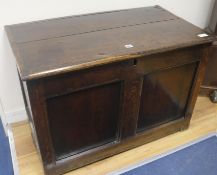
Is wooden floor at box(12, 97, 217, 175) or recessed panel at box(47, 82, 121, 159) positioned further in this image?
wooden floor at box(12, 97, 217, 175)

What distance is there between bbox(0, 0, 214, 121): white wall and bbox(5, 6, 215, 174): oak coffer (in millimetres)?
55

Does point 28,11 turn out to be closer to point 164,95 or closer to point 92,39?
point 92,39

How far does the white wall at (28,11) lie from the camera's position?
1.32 meters

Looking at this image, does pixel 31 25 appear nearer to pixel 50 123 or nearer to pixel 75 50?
pixel 75 50

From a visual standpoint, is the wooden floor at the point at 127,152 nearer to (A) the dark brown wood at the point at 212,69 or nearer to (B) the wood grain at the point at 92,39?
(A) the dark brown wood at the point at 212,69

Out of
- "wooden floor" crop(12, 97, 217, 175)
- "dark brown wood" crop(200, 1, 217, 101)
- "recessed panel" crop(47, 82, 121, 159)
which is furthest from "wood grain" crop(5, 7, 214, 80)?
"wooden floor" crop(12, 97, 217, 175)

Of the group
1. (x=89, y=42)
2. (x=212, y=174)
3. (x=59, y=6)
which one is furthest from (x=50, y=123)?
(x=212, y=174)

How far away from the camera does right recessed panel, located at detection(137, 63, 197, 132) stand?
1.29 metres

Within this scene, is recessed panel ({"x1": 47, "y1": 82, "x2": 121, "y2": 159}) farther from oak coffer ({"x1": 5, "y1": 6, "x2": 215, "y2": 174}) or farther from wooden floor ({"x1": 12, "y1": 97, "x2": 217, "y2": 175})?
wooden floor ({"x1": 12, "y1": 97, "x2": 217, "y2": 175})

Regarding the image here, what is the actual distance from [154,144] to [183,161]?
19cm

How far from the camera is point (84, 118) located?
3.98ft

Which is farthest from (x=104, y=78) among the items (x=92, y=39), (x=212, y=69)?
(x=212, y=69)

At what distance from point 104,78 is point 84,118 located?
0.24 metres

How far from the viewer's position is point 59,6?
1.40 meters
